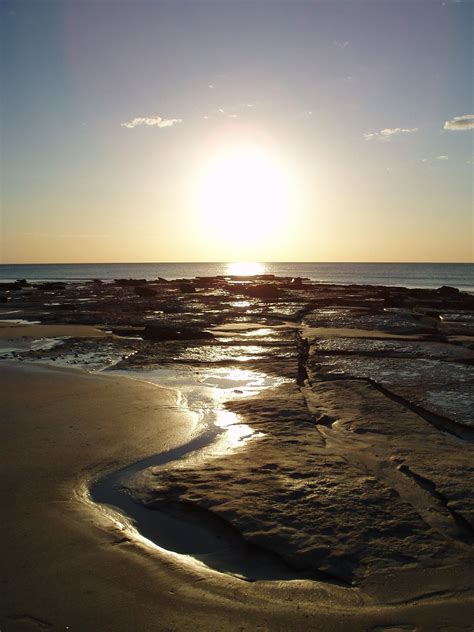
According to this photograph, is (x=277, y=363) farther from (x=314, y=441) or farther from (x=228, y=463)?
(x=228, y=463)

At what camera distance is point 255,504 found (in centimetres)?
485

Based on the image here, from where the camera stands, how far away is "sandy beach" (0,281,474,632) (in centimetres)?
342

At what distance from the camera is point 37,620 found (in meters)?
3.24

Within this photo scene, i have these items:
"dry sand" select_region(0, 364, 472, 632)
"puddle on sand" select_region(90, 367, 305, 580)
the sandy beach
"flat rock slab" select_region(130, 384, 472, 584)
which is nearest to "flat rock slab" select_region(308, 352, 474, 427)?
the sandy beach

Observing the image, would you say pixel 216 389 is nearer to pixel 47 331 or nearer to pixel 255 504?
pixel 255 504

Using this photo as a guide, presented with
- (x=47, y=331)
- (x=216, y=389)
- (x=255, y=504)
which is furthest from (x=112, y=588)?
(x=47, y=331)

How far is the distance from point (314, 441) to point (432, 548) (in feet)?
8.62

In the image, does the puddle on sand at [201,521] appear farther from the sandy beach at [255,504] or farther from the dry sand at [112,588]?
the dry sand at [112,588]

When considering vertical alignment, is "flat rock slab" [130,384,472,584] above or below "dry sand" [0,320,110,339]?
below

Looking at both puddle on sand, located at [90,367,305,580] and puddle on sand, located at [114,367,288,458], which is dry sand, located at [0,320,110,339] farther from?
puddle on sand, located at [90,367,305,580]

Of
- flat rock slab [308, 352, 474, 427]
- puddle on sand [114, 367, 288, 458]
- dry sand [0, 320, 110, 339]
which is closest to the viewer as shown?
puddle on sand [114, 367, 288, 458]

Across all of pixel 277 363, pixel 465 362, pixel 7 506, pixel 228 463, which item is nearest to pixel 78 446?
pixel 7 506

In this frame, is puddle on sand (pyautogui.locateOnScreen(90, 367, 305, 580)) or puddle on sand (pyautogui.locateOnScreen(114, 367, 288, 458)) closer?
puddle on sand (pyautogui.locateOnScreen(90, 367, 305, 580))

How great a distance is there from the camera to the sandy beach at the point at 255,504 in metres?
3.42
